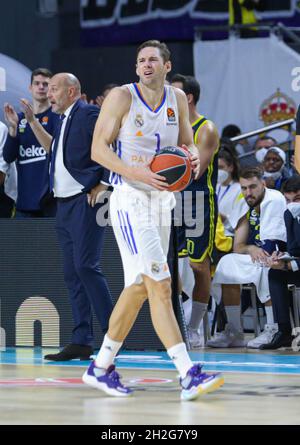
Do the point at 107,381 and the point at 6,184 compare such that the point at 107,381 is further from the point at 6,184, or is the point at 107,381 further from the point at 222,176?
the point at 222,176

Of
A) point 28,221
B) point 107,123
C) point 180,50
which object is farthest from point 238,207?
point 180,50

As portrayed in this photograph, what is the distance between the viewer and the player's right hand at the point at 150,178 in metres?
6.98

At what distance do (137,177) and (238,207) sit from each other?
15.3 feet

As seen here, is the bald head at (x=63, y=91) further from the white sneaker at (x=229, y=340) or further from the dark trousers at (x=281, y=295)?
the white sneaker at (x=229, y=340)

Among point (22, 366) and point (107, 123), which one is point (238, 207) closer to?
point (22, 366)

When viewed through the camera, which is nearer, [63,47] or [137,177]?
[137,177]

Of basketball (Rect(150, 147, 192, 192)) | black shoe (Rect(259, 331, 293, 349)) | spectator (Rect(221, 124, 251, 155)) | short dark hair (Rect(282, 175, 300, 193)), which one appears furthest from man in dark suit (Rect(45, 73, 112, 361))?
spectator (Rect(221, 124, 251, 155))

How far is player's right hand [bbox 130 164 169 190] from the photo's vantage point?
698cm

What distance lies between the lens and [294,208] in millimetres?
10477

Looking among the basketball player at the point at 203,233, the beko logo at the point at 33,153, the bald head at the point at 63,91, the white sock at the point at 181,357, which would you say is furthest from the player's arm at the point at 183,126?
Answer: the beko logo at the point at 33,153

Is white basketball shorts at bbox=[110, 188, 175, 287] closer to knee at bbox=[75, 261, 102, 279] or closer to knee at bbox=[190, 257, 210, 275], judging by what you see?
knee at bbox=[75, 261, 102, 279]

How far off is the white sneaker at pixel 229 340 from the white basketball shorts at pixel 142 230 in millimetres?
3601
